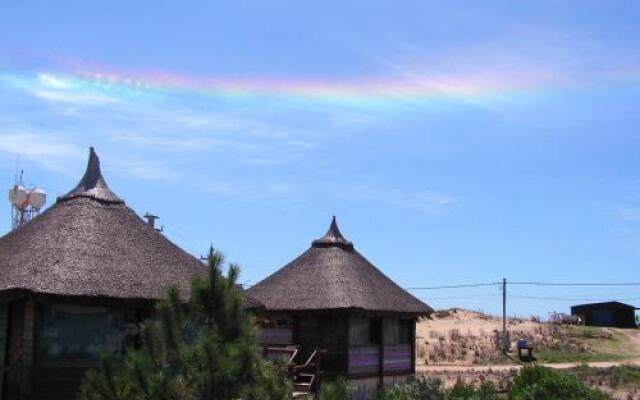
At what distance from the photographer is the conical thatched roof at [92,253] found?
1534 centimetres

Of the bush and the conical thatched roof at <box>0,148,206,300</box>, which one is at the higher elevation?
the conical thatched roof at <box>0,148,206,300</box>

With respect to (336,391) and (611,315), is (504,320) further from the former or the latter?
(336,391)

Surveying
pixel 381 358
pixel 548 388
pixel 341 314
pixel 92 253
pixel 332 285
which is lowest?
pixel 548 388

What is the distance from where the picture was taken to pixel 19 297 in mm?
14695

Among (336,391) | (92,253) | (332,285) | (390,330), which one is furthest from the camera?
(390,330)

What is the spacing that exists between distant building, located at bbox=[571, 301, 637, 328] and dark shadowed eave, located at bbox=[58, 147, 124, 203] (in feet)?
160

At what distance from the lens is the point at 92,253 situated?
1666cm

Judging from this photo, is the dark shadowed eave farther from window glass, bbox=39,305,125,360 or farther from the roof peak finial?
the roof peak finial

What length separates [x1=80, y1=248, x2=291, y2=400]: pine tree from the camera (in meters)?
Result: 8.12

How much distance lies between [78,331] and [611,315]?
52.2 m

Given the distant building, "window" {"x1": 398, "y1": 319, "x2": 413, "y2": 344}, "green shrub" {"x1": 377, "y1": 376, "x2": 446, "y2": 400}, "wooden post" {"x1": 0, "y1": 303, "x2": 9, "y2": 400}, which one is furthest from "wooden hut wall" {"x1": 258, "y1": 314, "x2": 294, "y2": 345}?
the distant building

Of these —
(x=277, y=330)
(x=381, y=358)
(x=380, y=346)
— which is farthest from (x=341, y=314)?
(x=277, y=330)

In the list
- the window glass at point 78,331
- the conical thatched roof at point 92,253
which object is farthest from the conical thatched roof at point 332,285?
the window glass at point 78,331

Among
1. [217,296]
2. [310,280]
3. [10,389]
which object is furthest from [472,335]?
[217,296]
